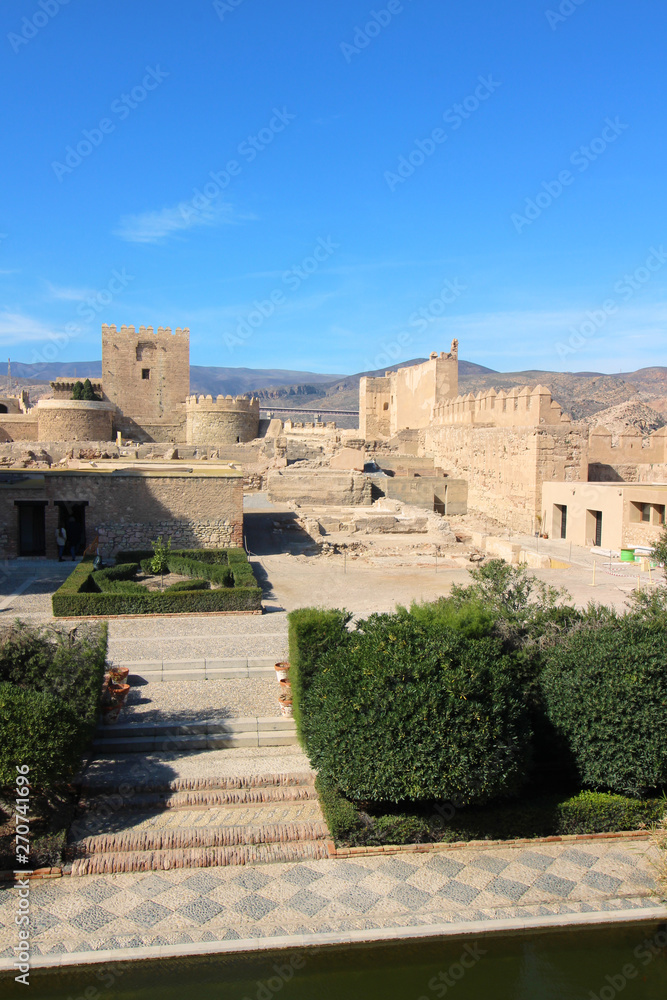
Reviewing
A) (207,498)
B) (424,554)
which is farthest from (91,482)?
(424,554)

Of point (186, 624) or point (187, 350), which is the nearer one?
point (186, 624)

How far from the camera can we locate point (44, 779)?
7.11m

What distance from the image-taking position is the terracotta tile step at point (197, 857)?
7.01 m

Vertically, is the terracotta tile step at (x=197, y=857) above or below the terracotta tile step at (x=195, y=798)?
below

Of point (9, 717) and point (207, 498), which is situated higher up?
point (207, 498)

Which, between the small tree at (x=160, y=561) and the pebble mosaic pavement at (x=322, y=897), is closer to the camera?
the pebble mosaic pavement at (x=322, y=897)

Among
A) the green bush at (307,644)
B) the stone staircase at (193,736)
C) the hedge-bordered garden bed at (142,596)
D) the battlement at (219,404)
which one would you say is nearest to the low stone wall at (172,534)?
the hedge-bordered garden bed at (142,596)

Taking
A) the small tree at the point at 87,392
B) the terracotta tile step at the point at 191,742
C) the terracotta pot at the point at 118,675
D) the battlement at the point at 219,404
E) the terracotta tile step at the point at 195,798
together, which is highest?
the small tree at the point at 87,392

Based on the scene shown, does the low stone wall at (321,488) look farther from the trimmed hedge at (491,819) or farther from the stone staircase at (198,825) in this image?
the trimmed hedge at (491,819)

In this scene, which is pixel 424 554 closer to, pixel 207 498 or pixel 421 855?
pixel 207 498

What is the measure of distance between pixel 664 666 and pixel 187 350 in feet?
Result: 139

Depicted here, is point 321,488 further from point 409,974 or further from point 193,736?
point 409,974

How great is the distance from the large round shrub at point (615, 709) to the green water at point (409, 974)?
175 cm

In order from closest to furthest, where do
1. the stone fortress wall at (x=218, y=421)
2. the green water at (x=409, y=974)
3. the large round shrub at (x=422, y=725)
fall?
1. the green water at (x=409, y=974)
2. the large round shrub at (x=422, y=725)
3. the stone fortress wall at (x=218, y=421)
